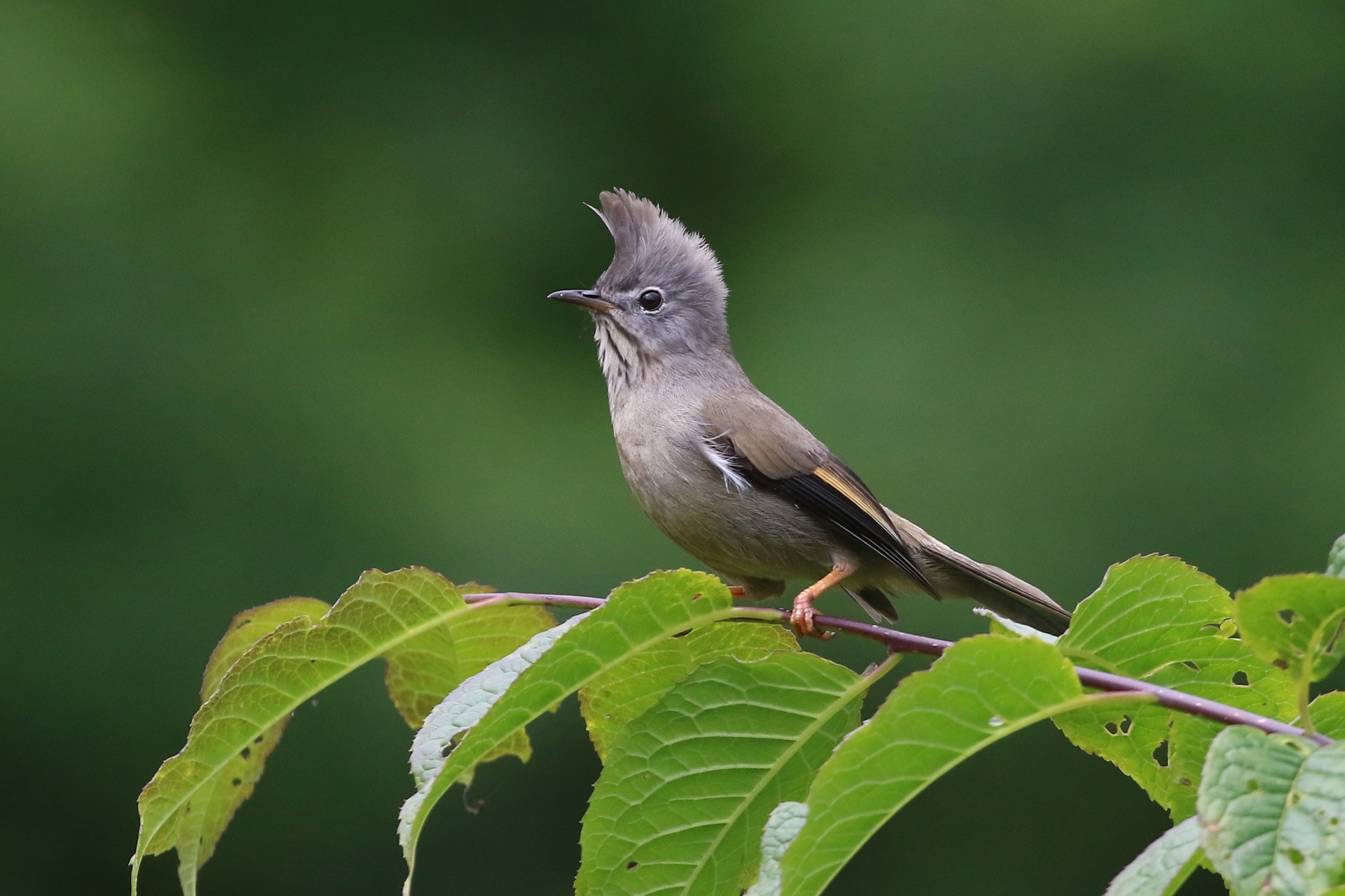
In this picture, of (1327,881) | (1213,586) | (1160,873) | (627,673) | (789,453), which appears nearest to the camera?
(1327,881)

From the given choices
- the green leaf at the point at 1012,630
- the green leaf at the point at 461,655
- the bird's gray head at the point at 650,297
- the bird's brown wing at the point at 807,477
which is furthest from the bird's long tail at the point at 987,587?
the green leaf at the point at 1012,630

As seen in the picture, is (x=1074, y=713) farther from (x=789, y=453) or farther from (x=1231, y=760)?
(x=789, y=453)

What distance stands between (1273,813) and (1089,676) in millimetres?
264

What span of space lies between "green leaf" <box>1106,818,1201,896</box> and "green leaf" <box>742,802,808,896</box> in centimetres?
26

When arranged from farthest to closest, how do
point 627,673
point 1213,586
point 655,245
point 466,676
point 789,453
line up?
1. point 655,245
2. point 789,453
3. point 466,676
4. point 627,673
5. point 1213,586

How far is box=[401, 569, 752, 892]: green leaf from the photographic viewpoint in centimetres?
122

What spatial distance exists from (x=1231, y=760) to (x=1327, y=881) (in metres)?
0.11

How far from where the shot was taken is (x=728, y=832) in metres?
1.39

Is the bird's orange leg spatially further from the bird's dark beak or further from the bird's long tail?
the bird's dark beak

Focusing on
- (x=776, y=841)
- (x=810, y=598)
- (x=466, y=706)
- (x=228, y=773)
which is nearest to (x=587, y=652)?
(x=466, y=706)

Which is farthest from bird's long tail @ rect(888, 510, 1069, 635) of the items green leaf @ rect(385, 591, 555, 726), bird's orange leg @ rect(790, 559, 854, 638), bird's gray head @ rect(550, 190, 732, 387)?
green leaf @ rect(385, 591, 555, 726)


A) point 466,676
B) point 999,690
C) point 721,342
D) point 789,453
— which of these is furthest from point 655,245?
point 999,690

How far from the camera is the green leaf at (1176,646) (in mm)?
1353

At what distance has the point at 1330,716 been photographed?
4.07 feet
